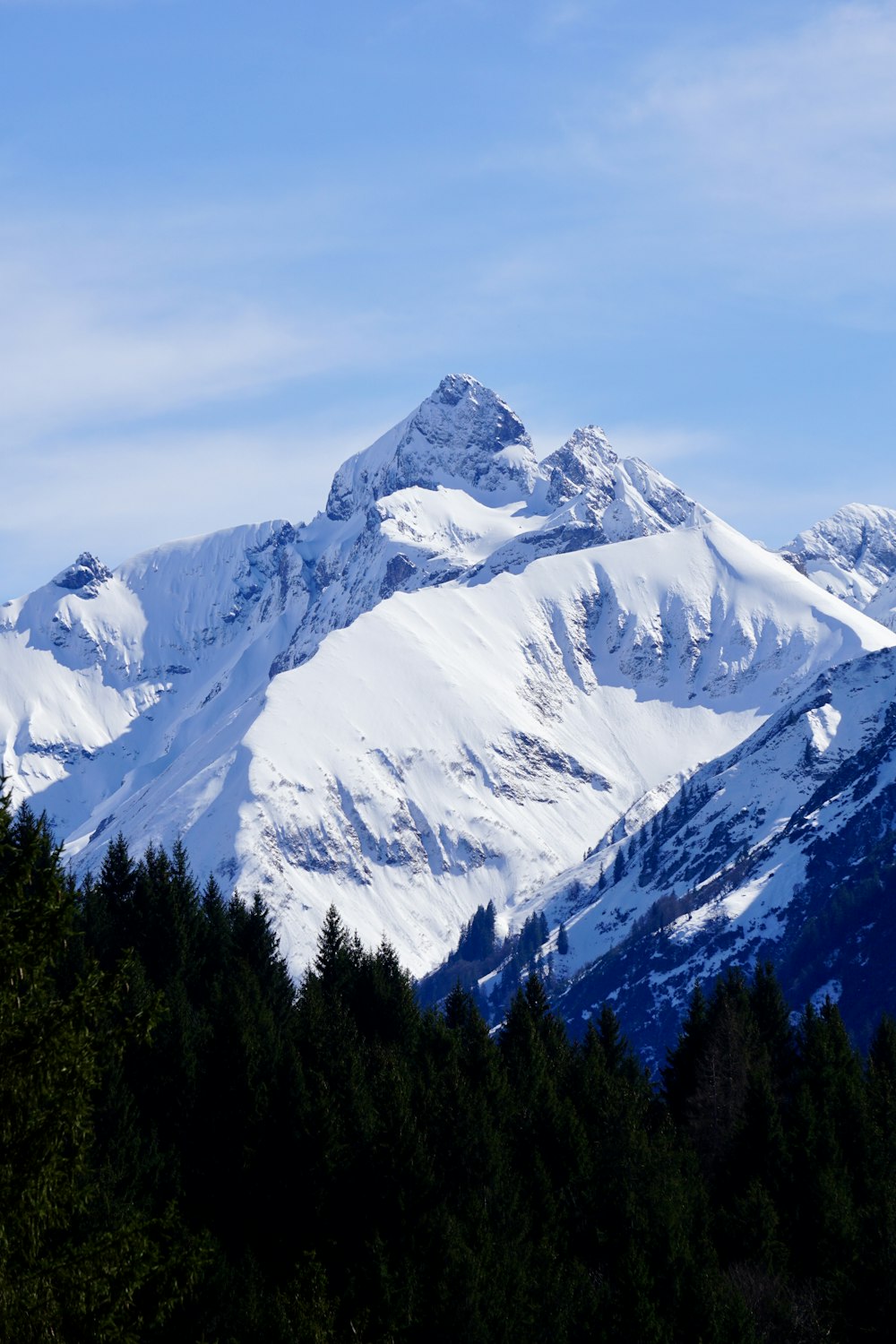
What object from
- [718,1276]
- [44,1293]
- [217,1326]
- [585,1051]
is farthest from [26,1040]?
[585,1051]

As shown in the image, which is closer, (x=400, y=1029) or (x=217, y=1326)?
(x=217, y=1326)

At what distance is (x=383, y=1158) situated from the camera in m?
61.5

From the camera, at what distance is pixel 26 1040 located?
25.7 m

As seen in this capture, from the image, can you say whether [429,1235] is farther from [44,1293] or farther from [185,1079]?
[44,1293]

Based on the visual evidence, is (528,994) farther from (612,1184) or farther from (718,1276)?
(718,1276)

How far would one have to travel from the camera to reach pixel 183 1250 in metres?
29.0

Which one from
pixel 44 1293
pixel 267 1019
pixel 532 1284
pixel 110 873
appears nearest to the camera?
pixel 44 1293

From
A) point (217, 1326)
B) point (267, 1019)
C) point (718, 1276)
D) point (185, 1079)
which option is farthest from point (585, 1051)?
point (217, 1326)

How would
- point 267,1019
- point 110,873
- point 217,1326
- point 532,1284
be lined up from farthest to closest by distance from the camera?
1. point 110,873
2. point 267,1019
3. point 532,1284
4. point 217,1326

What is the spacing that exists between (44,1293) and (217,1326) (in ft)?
81.7

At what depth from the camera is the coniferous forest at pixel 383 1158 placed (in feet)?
86.6

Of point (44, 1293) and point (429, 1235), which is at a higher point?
point (44, 1293)

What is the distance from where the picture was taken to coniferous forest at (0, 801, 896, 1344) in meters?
26.4

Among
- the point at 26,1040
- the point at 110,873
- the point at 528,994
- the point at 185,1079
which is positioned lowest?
the point at 528,994
